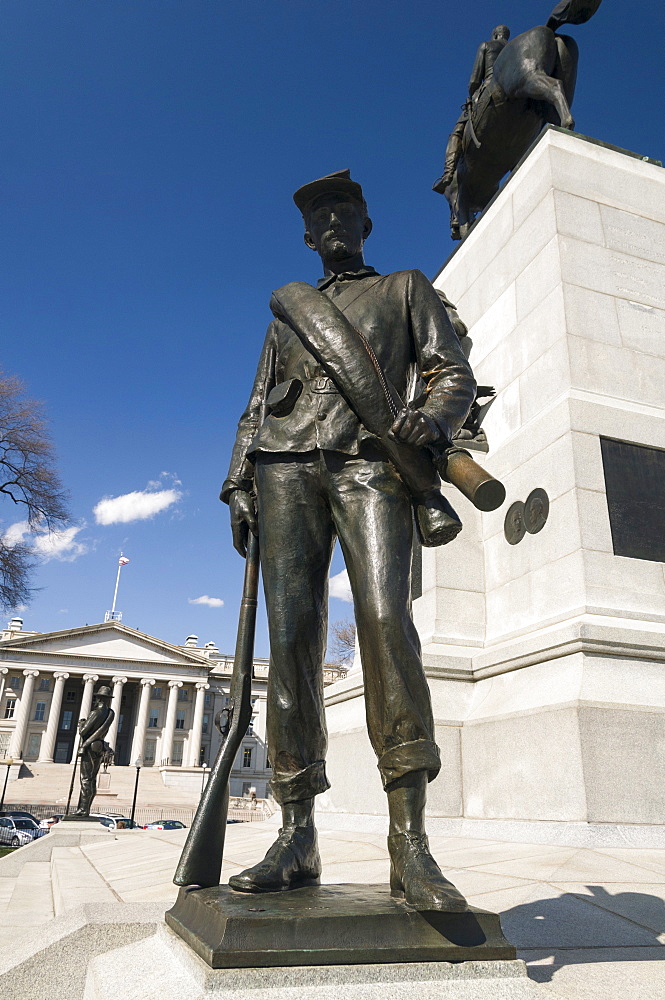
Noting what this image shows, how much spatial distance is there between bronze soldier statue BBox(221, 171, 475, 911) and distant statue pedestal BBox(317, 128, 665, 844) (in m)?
3.26

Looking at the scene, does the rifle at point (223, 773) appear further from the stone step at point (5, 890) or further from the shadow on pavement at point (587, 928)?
the stone step at point (5, 890)

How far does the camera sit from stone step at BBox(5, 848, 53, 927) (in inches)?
163

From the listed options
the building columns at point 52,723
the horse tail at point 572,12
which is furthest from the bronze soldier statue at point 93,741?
the building columns at point 52,723

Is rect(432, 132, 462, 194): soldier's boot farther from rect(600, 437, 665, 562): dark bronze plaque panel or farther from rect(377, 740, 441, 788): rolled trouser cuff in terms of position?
rect(377, 740, 441, 788): rolled trouser cuff

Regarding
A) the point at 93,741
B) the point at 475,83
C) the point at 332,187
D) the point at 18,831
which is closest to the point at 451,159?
the point at 475,83

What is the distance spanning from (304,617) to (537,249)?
7064mm

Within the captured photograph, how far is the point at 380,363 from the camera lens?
3.13m

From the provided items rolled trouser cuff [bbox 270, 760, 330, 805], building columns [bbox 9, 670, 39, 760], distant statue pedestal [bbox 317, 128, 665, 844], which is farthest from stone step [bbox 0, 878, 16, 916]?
building columns [bbox 9, 670, 39, 760]

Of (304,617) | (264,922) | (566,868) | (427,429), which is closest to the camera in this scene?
(264,922)

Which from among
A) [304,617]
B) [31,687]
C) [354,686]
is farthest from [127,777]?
[304,617]

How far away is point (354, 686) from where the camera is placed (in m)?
8.22

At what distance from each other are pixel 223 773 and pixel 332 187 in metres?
2.62

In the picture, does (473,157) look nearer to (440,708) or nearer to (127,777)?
(440,708)

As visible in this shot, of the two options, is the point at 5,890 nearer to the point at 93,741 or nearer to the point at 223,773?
the point at 223,773
